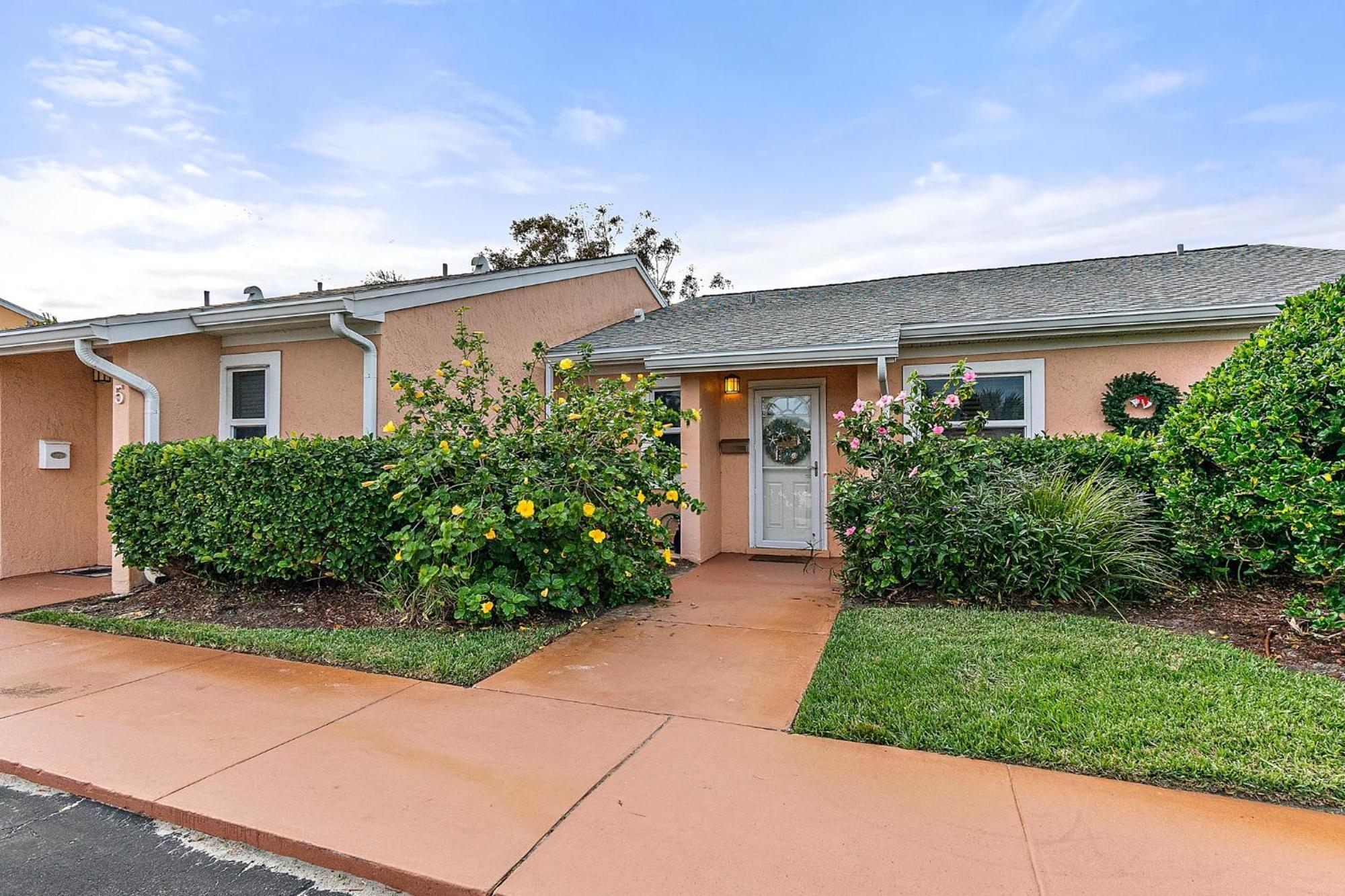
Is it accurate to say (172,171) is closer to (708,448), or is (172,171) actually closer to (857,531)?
(708,448)

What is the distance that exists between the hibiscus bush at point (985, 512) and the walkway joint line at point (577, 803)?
2924 millimetres

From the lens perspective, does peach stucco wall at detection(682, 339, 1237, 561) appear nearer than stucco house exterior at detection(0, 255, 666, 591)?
No

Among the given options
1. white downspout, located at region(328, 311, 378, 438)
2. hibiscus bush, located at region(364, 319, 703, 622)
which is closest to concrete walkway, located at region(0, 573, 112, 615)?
white downspout, located at region(328, 311, 378, 438)

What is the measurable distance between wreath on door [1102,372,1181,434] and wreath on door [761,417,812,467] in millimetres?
3247

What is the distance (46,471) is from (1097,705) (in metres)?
10.2

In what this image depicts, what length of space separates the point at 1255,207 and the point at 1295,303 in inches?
375

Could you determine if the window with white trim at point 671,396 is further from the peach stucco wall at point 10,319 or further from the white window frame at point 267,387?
the peach stucco wall at point 10,319

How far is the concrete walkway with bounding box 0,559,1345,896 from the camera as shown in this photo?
217 cm

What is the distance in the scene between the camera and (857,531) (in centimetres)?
586

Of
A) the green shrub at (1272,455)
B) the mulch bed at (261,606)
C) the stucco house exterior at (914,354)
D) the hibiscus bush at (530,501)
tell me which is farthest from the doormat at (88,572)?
the green shrub at (1272,455)

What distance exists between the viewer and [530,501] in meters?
4.91

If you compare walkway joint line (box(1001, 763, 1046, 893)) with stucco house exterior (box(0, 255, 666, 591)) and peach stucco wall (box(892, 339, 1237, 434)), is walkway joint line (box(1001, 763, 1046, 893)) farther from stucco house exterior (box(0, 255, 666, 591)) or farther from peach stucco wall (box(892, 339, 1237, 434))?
stucco house exterior (box(0, 255, 666, 591))

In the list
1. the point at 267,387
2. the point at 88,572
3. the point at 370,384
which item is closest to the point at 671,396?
the point at 370,384

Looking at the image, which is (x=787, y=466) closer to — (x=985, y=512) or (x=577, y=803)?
(x=985, y=512)
